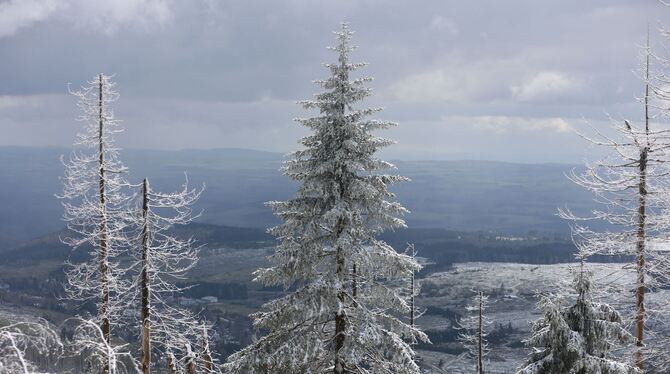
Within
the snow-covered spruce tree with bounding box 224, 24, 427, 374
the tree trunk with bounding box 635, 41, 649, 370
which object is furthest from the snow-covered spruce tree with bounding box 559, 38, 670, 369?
the snow-covered spruce tree with bounding box 224, 24, 427, 374

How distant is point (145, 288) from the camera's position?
70.7 ft

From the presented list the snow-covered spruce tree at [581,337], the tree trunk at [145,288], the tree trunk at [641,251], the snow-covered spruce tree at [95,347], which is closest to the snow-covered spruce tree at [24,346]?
the snow-covered spruce tree at [95,347]

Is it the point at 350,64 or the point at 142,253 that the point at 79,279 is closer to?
the point at 142,253

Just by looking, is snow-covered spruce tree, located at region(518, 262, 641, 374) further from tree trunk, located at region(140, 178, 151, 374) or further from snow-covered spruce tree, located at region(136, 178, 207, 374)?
tree trunk, located at region(140, 178, 151, 374)

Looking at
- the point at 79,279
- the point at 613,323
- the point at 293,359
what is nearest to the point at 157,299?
the point at 79,279

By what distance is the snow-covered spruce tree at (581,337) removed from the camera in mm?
19125

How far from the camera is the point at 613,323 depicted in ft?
63.6

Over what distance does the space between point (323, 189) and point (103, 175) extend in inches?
399

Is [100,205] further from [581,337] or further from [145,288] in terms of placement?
[581,337]

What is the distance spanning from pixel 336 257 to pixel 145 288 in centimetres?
823

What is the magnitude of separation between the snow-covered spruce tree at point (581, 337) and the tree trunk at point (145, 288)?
13.3 metres

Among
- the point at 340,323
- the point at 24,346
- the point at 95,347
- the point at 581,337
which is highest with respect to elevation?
the point at 24,346

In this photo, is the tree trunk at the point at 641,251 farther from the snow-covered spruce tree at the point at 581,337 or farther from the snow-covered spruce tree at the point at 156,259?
the snow-covered spruce tree at the point at 156,259

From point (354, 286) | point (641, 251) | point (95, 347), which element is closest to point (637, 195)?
point (641, 251)
